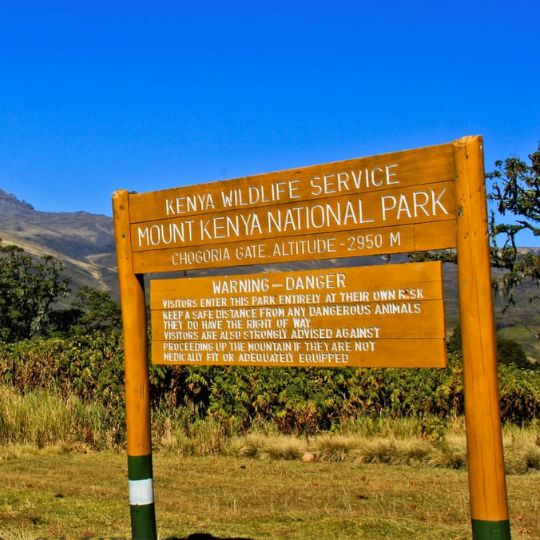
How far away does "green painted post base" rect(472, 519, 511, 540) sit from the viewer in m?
4.04

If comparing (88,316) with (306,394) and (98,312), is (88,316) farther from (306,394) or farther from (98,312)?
(306,394)

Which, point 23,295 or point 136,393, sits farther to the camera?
point 23,295

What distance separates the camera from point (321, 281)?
4715 millimetres

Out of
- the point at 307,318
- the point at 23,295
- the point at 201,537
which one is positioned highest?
the point at 23,295

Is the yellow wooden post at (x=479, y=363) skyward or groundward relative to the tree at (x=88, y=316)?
groundward

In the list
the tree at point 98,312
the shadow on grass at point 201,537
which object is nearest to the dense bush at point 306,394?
the shadow on grass at point 201,537

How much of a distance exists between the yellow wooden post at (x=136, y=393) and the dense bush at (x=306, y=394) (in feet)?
14.1

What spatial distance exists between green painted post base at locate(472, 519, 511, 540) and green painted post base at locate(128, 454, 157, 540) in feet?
7.02

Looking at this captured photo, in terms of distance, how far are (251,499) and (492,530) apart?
3.27m

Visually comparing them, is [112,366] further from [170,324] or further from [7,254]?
[7,254]

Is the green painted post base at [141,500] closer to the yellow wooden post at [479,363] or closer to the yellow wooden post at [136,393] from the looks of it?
the yellow wooden post at [136,393]

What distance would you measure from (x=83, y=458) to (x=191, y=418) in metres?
1.56

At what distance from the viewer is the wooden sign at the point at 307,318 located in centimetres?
440

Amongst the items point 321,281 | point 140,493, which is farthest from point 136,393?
point 321,281
